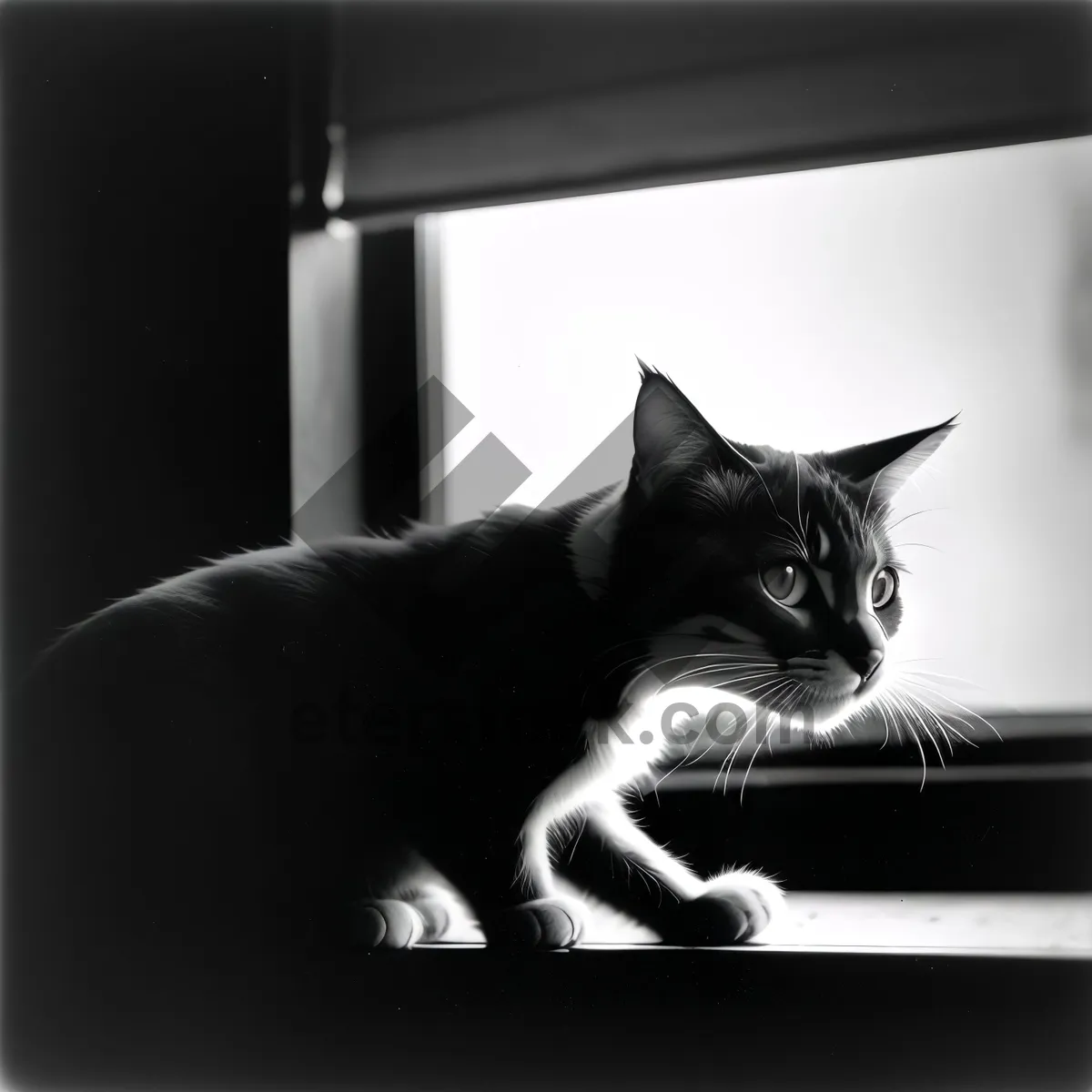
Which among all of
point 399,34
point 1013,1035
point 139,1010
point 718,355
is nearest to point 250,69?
point 399,34

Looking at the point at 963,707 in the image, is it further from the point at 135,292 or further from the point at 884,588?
the point at 135,292

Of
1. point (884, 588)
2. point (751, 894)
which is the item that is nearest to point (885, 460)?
point (884, 588)

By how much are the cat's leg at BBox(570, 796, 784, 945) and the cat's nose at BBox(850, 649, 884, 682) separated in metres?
0.21

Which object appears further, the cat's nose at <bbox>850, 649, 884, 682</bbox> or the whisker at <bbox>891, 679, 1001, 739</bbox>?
the whisker at <bbox>891, 679, 1001, 739</bbox>

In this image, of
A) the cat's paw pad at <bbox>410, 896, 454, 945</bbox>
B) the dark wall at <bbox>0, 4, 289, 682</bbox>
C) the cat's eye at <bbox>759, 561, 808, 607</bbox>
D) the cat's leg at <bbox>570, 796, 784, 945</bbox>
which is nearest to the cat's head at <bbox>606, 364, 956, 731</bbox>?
the cat's eye at <bbox>759, 561, 808, 607</bbox>

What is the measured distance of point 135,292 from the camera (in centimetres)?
90

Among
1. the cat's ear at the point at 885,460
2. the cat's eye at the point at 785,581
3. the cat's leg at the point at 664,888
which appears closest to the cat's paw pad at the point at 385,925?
the cat's leg at the point at 664,888

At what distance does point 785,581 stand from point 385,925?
0.43 m

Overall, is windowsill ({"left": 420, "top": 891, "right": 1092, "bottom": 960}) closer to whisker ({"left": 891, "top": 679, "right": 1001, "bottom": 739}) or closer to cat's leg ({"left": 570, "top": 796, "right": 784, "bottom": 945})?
cat's leg ({"left": 570, "top": 796, "right": 784, "bottom": 945})

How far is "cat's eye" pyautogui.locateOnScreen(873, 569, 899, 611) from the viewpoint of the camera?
2.28 feet

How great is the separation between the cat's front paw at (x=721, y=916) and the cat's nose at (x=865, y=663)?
20 cm

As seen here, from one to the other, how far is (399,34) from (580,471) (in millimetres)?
476

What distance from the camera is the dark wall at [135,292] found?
87 centimetres

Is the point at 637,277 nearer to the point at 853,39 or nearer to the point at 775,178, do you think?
the point at 775,178
